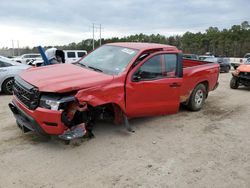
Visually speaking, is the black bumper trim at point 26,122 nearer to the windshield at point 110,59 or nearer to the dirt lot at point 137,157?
the dirt lot at point 137,157

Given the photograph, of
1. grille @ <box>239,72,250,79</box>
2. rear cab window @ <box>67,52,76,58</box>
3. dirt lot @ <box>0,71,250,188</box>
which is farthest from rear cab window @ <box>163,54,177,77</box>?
rear cab window @ <box>67,52,76,58</box>

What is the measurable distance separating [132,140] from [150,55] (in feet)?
5.86

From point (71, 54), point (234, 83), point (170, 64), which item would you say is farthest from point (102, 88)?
point (71, 54)

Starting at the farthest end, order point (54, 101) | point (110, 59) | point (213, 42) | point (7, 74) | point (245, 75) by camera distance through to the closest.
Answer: point (213, 42), point (245, 75), point (7, 74), point (110, 59), point (54, 101)

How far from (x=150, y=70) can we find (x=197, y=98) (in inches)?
99.1

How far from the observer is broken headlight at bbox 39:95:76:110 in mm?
4316

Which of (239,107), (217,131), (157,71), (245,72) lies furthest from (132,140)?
(245,72)

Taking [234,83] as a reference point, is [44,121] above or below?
above

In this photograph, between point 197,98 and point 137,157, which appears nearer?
point 137,157

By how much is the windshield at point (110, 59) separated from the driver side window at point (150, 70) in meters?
0.30

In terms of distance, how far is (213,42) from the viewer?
2290 inches

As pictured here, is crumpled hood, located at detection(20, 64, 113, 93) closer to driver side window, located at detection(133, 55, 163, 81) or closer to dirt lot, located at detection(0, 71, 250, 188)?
driver side window, located at detection(133, 55, 163, 81)

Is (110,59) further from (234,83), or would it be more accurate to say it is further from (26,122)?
(234,83)

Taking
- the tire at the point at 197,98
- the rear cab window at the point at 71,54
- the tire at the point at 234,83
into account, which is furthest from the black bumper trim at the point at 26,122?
the rear cab window at the point at 71,54
